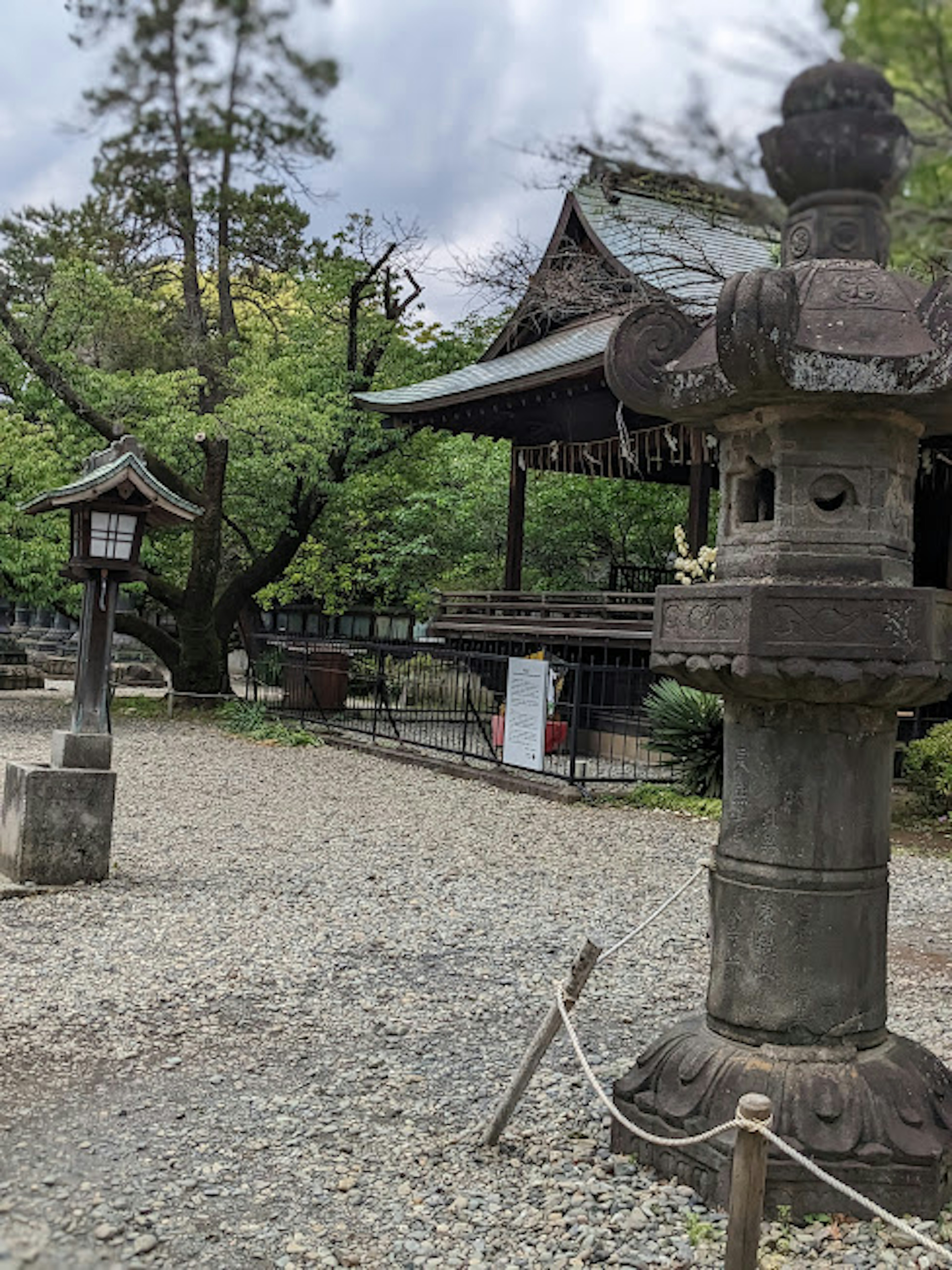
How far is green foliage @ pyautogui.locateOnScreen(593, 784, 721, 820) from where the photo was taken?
34.0 feet

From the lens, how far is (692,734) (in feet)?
35.8

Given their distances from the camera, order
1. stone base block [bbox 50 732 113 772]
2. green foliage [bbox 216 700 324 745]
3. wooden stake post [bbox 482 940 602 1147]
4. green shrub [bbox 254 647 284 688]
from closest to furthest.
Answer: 1. wooden stake post [bbox 482 940 602 1147]
2. stone base block [bbox 50 732 113 772]
3. green foliage [bbox 216 700 324 745]
4. green shrub [bbox 254 647 284 688]

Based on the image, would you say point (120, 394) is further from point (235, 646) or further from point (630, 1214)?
point (630, 1214)

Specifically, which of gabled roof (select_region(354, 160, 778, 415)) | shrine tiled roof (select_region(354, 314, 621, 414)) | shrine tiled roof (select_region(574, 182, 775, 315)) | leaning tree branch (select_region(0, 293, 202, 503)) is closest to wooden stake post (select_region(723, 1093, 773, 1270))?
gabled roof (select_region(354, 160, 778, 415))

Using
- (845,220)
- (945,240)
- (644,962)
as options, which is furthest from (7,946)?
(945,240)

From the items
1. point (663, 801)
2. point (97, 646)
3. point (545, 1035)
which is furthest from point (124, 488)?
point (663, 801)

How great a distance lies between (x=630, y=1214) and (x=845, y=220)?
8.49ft

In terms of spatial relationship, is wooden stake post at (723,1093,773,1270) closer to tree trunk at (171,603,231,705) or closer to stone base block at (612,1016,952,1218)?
stone base block at (612,1016,952,1218)

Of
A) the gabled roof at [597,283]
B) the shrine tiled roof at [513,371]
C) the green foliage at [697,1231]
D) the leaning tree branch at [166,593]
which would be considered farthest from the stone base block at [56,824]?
the leaning tree branch at [166,593]

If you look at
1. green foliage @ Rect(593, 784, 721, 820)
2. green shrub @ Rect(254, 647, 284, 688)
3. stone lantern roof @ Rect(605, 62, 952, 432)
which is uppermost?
stone lantern roof @ Rect(605, 62, 952, 432)

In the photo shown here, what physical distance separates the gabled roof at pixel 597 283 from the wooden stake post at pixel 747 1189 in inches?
91.0

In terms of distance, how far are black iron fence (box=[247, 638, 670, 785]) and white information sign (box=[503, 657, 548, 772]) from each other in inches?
4.7

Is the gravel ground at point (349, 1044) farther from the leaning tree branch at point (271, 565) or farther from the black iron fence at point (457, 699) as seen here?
the leaning tree branch at point (271, 565)

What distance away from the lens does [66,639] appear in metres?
30.3
